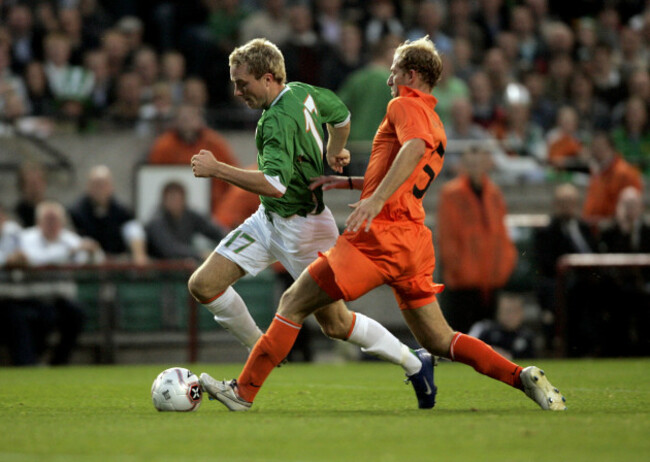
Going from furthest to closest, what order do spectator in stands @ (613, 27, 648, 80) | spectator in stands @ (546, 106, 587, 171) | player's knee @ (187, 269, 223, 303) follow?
1. spectator in stands @ (613, 27, 648, 80)
2. spectator in stands @ (546, 106, 587, 171)
3. player's knee @ (187, 269, 223, 303)

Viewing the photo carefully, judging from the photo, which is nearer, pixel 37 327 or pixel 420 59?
pixel 420 59

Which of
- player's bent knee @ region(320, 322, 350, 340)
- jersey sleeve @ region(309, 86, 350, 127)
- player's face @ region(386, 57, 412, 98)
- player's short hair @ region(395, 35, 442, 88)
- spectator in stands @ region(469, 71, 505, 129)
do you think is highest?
player's short hair @ region(395, 35, 442, 88)

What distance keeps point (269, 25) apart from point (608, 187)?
15.6 feet

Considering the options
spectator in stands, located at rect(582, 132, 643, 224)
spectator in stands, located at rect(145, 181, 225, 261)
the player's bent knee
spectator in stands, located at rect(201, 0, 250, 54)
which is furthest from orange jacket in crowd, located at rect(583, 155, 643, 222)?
the player's bent knee

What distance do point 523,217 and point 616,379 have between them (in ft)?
17.0

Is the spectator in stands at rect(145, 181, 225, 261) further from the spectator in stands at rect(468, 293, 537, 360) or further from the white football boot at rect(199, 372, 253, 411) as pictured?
the white football boot at rect(199, 372, 253, 411)

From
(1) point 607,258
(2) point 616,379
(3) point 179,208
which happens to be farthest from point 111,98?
(2) point 616,379

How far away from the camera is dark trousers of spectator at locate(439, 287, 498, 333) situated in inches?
513

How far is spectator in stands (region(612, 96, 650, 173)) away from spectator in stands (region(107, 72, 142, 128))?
6.18 metres

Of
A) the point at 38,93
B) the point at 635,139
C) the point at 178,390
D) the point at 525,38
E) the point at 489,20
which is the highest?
the point at 489,20

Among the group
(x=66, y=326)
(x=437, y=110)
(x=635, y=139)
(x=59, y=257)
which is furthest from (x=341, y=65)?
(x=66, y=326)

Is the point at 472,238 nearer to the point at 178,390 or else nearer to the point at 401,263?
the point at 401,263

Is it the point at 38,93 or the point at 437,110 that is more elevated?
the point at 38,93

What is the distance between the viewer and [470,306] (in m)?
13.1
